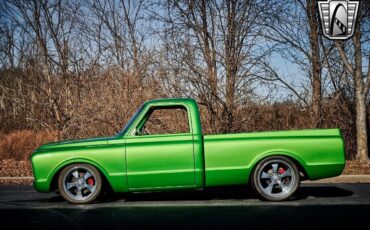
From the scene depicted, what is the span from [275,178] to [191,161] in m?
1.36

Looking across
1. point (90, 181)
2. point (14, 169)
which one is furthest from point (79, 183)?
point (14, 169)

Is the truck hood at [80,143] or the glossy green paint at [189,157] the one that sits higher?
Result: the truck hood at [80,143]

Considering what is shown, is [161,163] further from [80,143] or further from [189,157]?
[80,143]

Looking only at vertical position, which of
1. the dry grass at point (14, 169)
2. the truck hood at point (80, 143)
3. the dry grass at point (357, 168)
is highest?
the truck hood at point (80, 143)

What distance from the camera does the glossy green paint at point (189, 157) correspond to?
23.1 ft

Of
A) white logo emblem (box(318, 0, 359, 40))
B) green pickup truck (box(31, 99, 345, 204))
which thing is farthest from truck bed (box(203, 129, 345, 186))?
white logo emblem (box(318, 0, 359, 40))

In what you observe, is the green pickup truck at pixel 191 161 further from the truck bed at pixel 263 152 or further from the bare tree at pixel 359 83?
the bare tree at pixel 359 83

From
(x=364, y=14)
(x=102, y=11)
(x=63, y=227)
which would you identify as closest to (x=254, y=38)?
(x=364, y=14)

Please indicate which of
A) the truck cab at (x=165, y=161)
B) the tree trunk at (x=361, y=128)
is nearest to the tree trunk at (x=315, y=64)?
the tree trunk at (x=361, y=128)

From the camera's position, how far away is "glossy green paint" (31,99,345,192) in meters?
7.05

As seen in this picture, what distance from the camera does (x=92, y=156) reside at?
7.16m

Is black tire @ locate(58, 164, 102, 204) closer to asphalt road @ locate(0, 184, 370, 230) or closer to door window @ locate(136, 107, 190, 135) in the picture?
asphalt road @ locate(0, 184, 370, 230)

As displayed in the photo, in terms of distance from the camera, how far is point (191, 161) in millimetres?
7039

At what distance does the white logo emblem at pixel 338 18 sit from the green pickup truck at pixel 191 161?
6294mm
